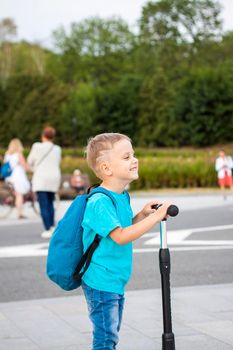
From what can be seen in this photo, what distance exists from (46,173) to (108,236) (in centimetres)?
855

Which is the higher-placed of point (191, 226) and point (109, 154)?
point (109, 154)

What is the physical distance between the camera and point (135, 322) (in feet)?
19.5

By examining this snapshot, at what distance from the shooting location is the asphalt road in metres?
8.23

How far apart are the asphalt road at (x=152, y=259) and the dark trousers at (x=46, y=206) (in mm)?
333

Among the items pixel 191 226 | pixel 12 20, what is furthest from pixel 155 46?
pixel 191 226

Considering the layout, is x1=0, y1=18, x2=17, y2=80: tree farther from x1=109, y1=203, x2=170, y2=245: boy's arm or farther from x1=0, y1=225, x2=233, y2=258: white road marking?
x1=109, y1=203, x2=170, y2=245: boy's arm

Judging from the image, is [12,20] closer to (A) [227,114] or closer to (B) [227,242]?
(A) [227,114]

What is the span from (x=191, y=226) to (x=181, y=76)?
59.4 metres

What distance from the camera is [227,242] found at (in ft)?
38.6

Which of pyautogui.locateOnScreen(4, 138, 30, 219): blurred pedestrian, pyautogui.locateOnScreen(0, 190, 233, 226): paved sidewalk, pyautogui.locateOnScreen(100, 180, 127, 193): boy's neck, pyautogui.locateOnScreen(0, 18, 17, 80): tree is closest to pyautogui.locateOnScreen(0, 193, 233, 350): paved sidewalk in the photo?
pyautogui.locateOnScreen(100, 180, 127, 193): boy's neck

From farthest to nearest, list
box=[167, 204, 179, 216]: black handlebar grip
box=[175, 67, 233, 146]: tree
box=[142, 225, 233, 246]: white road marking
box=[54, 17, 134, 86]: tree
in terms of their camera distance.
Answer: box=[54, 17, 134, 86]: tree → box=[175, 67, 233, 146]: tree → box=[142, 225, 233, 246]: white road marking → box=[167, 204, 179, 216]: black handlebar grip

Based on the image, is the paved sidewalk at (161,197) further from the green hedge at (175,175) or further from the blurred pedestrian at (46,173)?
the blurred pedestrian at (46,173)

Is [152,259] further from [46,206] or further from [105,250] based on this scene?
[105,250]

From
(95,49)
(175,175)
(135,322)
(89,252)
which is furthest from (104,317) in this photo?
(95,49)
